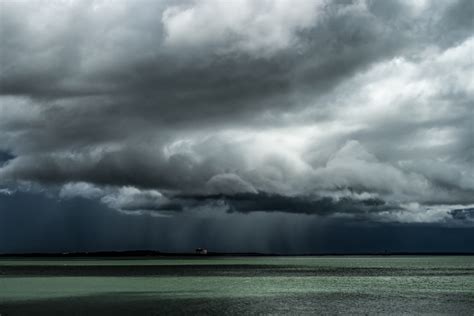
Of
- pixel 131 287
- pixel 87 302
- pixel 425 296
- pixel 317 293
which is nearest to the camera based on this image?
pixel 87 302

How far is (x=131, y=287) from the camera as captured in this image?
93.7 meters

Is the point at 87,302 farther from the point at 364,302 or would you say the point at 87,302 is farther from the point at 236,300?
the point at 364,302

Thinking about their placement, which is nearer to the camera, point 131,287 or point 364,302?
point 364,302

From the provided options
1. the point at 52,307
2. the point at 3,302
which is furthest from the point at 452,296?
the point at 3,302

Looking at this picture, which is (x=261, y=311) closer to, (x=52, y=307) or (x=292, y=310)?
(x=292, y=310)

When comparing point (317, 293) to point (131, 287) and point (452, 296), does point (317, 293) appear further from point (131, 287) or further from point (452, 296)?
point (131, 287)

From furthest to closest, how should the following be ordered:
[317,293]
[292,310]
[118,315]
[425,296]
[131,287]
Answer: [131,287] → [317,293] → [425,296] → [292,310] → [118,315]

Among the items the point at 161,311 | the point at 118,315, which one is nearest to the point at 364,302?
the point at 161,311

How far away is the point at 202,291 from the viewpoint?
86.4 m

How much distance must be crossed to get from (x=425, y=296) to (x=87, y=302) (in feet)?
154

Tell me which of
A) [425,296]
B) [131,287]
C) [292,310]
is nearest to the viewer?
[292,310]

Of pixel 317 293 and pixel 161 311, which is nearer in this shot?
pixel 161 311

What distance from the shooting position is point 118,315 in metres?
57.4

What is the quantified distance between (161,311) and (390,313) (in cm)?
2549
